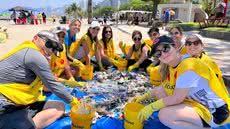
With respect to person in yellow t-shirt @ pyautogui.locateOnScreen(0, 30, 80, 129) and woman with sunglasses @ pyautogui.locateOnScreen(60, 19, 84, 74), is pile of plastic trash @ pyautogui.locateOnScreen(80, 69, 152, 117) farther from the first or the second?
person in yellow t-shirt @ pyautogui.locateOnScreen(0, 30, 80, 129)

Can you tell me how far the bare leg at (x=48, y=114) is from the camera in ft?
12.2

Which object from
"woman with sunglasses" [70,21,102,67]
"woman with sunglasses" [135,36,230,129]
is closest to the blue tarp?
"woman with sunglasses" [135,36,230,129]

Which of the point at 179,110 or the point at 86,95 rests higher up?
the point at 179,110

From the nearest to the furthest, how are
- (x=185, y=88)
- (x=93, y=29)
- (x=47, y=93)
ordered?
(x=185, y=88) → (x=47, y=93) → (x=93, y=29)

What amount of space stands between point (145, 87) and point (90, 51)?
1.58 metres

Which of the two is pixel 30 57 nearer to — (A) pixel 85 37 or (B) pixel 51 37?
(B) pixel 51 37

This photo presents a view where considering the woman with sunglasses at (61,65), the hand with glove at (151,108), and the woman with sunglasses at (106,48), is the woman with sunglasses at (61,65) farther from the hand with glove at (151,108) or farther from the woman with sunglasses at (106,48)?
the hand with glove at (151,108)

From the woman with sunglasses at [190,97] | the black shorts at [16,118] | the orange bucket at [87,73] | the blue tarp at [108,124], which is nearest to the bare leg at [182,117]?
the woman with sunglasses at [190,97]

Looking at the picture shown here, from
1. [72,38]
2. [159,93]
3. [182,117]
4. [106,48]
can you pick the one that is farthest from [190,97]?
[106,48]

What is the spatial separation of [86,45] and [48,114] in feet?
10.0

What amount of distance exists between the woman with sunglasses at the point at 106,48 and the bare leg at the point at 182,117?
12.6 feet

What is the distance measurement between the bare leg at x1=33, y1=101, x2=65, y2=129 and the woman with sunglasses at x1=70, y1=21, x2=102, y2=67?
2730 millimetres

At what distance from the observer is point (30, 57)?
3.29 meters

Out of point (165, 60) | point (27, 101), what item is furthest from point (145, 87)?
point (27, 101)
